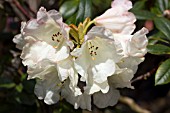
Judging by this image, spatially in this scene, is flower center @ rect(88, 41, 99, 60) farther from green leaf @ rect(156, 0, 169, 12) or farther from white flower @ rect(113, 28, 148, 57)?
green leaf @ rect(156, 0, 169, 12)

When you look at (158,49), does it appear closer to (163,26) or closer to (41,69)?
(163,26)

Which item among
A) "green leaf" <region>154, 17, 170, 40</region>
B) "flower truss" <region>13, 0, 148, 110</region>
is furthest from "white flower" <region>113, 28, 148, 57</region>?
"green leaf" <region>154, 17, 170, 40</region>

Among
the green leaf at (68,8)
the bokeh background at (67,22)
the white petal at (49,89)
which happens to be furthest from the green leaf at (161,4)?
the white petal at (49,89)

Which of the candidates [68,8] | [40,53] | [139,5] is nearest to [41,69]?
[40,53]

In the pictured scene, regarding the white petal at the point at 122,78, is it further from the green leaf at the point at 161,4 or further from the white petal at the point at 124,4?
the green leaf at the point at 161,4

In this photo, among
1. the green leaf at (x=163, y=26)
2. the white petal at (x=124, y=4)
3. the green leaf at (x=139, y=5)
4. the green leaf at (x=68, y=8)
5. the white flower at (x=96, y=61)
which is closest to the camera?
the white flower at (x=96, y=61)

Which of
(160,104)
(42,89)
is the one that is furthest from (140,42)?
(160,104)
